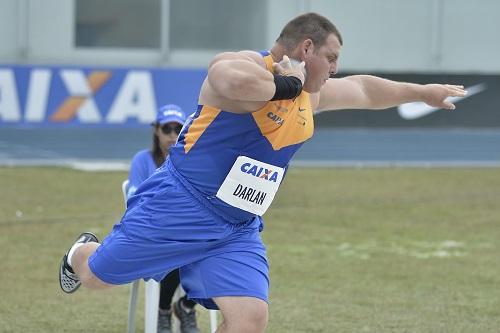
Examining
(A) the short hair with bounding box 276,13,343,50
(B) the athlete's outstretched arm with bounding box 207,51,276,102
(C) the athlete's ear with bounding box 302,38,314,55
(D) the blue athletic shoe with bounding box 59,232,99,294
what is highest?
(A) the short hair with bounding box 276,13,343,50

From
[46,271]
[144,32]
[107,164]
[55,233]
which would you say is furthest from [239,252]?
[144,32]

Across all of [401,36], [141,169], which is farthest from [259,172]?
[401,36]

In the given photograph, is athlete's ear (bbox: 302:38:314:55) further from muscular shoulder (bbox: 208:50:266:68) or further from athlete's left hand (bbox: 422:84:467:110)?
athlete's left hand (bbox: 422:84:467:110)

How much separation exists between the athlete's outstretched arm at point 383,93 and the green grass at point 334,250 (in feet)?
6.02

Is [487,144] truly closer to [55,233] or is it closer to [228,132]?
[55,233]

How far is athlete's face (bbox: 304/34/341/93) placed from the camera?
17.3ft

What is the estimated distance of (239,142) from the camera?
529cm

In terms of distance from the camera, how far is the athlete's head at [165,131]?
308 inches

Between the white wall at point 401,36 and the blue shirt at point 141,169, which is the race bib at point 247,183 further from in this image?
the white wall at point 401,36

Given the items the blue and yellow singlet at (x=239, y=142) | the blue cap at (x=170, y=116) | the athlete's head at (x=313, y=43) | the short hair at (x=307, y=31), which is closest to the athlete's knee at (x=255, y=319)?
the blue and yellow singlet at (x=239, y=142)

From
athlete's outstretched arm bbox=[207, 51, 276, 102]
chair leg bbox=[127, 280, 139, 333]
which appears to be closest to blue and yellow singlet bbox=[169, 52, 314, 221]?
athlete's outstretched arm bbox=[207, 51, 276, 102]

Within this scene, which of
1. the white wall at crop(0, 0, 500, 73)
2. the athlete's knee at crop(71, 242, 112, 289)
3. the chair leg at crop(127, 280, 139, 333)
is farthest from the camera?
the white wall at crop(0, 0, 500, 73)

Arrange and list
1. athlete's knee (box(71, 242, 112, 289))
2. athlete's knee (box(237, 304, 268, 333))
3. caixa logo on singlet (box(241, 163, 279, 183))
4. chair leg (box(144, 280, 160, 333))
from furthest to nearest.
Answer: chair leg (box(144, 280, 160, 333)), athlete's knee (box(71, 242, 112, 289)), caixa logo on singlet (box(241, 163, 279, 183)), athlete's knee (box(237, 304, 268, 333))

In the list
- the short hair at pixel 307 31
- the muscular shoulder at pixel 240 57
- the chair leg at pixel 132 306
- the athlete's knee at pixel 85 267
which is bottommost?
the chair leg at pixel 132 306
